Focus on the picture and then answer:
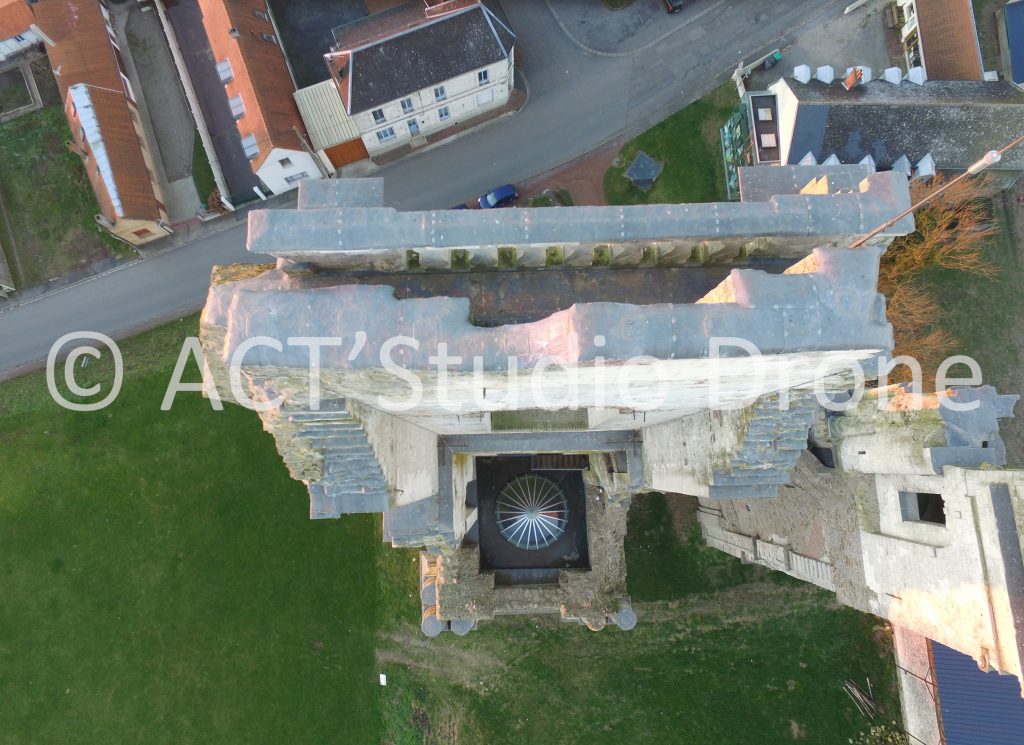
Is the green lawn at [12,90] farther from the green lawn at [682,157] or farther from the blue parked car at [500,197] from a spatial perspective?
the green lawn at [682,157]

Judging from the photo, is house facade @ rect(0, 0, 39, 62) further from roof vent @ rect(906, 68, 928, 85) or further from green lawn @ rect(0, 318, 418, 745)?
roof vent @ rect(906, 68, 928, 85)

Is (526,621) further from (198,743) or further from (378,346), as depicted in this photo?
(378,346)

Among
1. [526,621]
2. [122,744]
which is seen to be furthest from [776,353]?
[122,744]

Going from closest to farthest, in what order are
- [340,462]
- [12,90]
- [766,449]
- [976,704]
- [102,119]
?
1. [340,462]
2. [766,449]
3. [976,704]
4. [102,119]
5. [12,90]

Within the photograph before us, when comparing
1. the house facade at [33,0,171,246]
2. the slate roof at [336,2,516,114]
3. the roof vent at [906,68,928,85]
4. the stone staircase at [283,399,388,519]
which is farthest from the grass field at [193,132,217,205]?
the roof vent at [906,68,928,85]

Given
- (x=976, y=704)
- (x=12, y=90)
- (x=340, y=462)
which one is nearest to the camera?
(x=340, y=462)

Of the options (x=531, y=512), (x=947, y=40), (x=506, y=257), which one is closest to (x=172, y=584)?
(x=531, y=512)

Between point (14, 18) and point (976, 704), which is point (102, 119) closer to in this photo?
point (14, 18)
